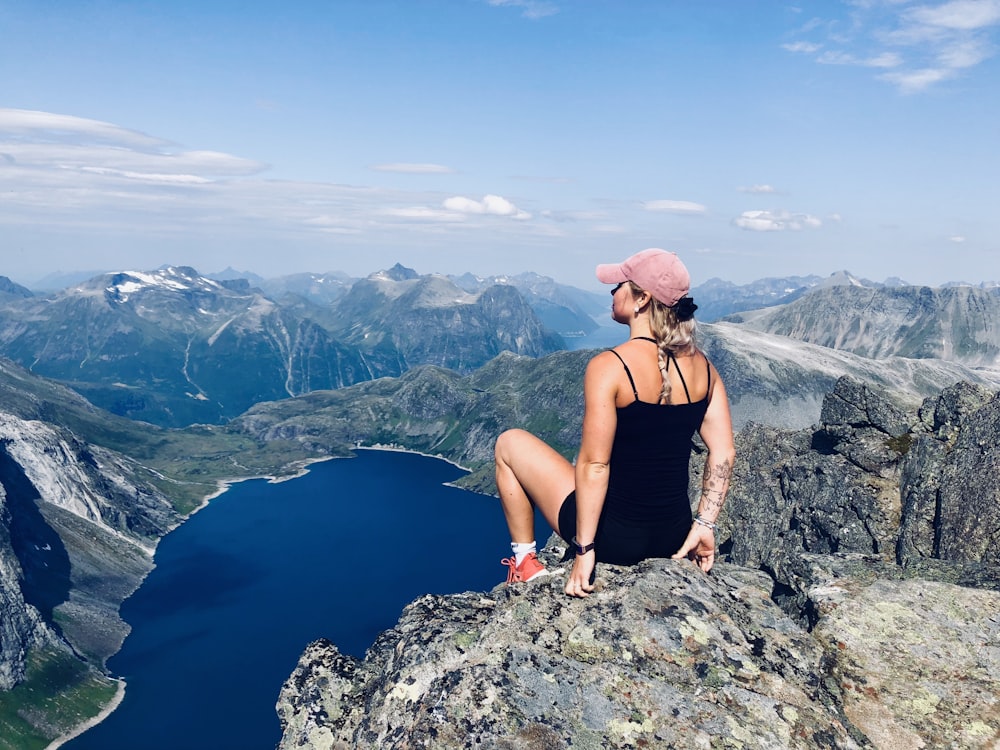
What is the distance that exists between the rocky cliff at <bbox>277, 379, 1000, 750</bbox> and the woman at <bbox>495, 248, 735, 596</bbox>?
61 centimetres

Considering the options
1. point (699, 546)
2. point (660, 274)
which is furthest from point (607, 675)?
point (660, 274)

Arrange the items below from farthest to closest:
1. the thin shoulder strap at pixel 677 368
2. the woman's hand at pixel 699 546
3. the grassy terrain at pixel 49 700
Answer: the grassy terrain at pixel 49 700 → the woman's hand at pixel 699 546 → the thin shoulder strap at pixel 677 368

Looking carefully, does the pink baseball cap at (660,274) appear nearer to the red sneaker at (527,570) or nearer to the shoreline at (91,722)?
the red sneaker at (527,570)

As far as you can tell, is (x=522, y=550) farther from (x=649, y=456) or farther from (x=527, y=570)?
(x=649, y=456)

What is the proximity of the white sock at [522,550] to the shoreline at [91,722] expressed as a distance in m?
212

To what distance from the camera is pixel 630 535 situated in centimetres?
1201

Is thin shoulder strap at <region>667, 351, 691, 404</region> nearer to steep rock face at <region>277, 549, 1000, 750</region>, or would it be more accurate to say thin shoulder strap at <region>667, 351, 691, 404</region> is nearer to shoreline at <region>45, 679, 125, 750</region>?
steep rock face at <region>277, 549, 1000, 750</region>

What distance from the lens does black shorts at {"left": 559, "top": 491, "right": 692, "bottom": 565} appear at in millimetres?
11969

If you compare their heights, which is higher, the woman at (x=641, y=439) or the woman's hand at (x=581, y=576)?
the woman at (x=641, y=439)

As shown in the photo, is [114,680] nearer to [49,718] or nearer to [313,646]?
[49,718]

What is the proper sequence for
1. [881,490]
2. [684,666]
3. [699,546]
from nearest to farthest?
1. [684,666]
2. [699,546]
3. [881,490]

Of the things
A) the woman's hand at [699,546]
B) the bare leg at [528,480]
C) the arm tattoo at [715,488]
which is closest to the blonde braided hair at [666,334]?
the bare leg at [528,480]

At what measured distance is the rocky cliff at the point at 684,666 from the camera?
9.67 m

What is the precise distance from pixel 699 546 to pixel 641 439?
10.7 feet
